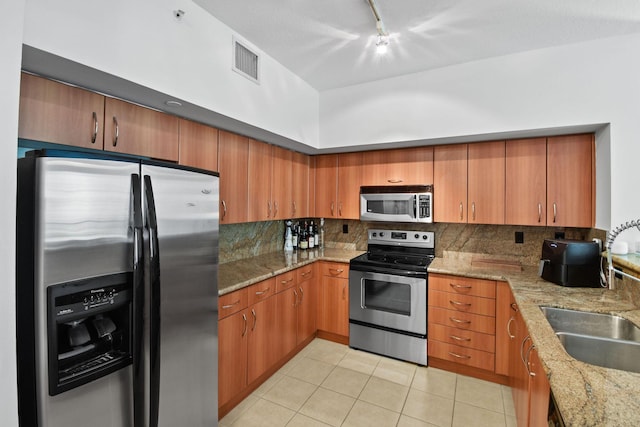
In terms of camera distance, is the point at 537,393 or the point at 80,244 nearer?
the point at 80,244

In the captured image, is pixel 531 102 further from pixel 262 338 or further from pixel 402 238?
pixel 262 338

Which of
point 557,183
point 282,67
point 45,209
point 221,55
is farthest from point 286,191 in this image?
point 557,183

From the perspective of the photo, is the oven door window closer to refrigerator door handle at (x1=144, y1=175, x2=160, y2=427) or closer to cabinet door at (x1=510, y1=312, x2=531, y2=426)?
cabinet door at (x1=510, y1=312, x2=531, y2=426)

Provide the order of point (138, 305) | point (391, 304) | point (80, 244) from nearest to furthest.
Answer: point (80, 244), point (138, 305), point (391, 304)

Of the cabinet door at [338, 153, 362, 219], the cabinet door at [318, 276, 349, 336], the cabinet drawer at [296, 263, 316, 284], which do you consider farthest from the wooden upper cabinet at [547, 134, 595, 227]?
the cabinet drawer at [296, 263, 316, 284]

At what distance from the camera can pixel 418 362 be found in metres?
2.78

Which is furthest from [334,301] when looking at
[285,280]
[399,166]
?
[399,166]

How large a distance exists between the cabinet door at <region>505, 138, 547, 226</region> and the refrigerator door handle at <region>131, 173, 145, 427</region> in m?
2.81

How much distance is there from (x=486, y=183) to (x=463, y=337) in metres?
1.38

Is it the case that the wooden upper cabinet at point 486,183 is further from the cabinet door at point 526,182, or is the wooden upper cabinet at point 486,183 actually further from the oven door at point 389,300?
the oven door at point 389,300

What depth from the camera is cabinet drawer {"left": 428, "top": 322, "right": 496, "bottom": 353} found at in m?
2.53

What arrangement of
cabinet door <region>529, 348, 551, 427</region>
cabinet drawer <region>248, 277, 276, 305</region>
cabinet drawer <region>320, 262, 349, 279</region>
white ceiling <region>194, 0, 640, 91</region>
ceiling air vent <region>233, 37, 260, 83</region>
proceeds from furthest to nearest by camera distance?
cabinet drawer <region>320, 262, 349, 279</region> → cabinet drawer <region>248, 277, 276, 305</region> → ceiling air vent <region>233, 37, 260, 83</region> → white ceiling <region>194, 0, 640, 91</region> → cabinet door <region>529, 348, 551, 427</region>

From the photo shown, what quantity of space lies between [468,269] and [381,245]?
102cm

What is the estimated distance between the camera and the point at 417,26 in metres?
2.01
